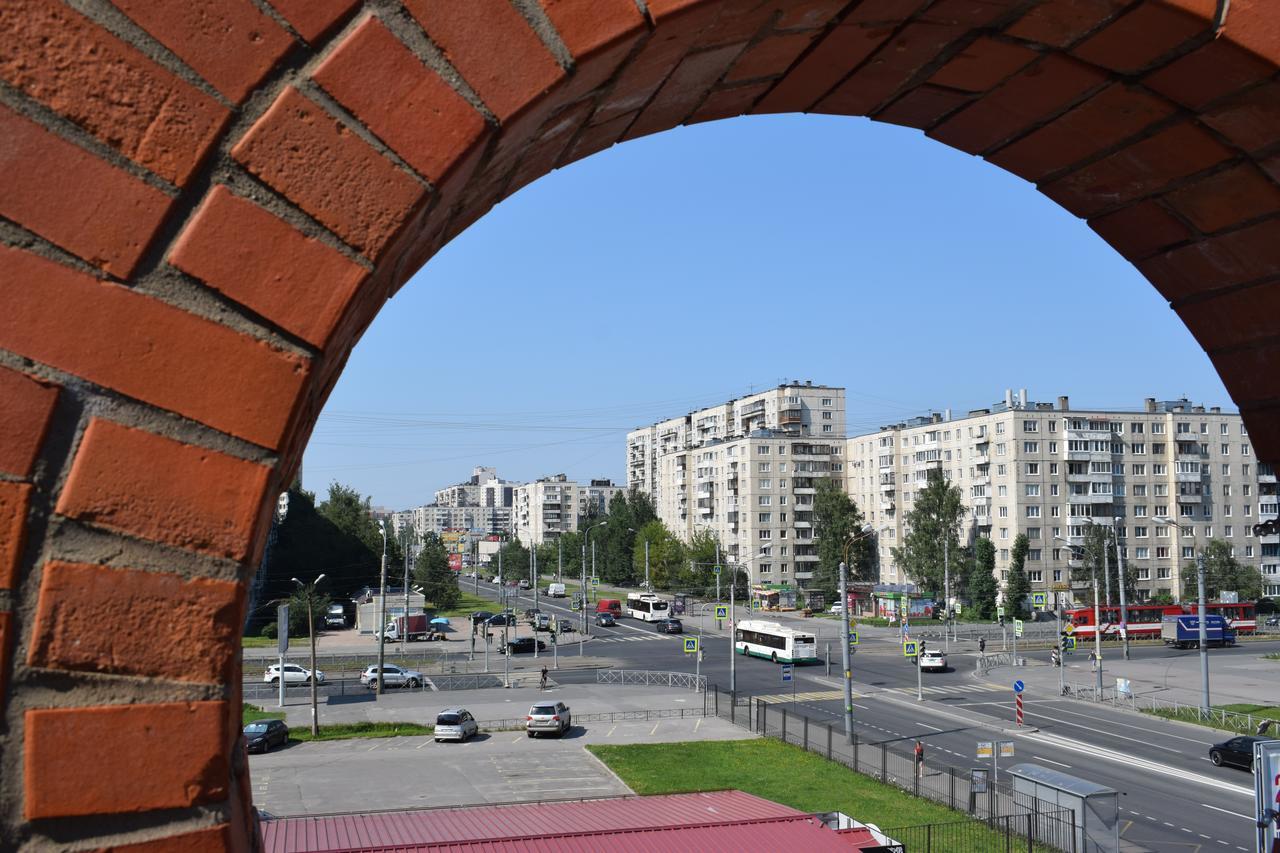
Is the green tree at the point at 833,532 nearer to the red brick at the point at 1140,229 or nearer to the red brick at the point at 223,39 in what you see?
the red brick at the point at 1140,229

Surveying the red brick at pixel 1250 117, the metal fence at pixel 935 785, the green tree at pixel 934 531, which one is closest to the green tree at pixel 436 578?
the green tree at pixel 934 531

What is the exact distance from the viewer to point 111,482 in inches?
40.3

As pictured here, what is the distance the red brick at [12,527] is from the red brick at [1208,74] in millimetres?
1626

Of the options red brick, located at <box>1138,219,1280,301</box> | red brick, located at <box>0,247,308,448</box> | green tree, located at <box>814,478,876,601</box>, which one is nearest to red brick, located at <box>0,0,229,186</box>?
red brick, located at <box>0,247,308,448</box>

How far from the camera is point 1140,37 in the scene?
1.53 metres

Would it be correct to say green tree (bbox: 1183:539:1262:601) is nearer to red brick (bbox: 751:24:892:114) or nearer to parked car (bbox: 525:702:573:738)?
parked car (bbox: 525:702:573:738)

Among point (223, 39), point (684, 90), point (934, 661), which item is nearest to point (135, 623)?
point (223, 39)

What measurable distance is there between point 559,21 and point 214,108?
39 cm

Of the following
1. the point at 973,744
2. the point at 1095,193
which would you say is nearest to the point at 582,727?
the point at 973,744

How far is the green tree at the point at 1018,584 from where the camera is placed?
6359 centimetres

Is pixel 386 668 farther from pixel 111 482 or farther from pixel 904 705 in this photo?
pixel 111 482

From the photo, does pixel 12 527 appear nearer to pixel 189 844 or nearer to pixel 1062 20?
pixel 189 844

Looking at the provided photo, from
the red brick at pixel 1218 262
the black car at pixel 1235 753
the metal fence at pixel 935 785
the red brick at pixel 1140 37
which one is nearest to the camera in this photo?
the red brick at pixel 1140 37

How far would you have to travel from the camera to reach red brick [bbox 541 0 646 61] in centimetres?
116
